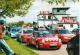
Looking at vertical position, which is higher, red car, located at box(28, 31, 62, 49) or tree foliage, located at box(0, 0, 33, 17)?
tree foliage, located at box(0, 0, 33, 17)

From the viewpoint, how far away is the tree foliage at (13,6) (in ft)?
64.9

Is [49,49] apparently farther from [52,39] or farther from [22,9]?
[22,9]

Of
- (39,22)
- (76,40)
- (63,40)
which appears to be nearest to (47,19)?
(39,22)

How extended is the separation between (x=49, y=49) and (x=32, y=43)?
2367 mm

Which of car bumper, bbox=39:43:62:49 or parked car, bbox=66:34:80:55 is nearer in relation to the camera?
parked car, bbox=66:34:80:55

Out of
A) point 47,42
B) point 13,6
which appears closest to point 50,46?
point 47,42

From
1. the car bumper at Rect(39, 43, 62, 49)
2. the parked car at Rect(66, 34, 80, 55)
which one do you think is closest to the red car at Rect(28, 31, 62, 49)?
the car bumper at Rect(39, 43, 62, 49)

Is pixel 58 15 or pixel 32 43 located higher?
pixel 32 43

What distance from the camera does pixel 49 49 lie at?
21.8 metres

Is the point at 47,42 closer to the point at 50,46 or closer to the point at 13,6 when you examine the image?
the point at 50,46

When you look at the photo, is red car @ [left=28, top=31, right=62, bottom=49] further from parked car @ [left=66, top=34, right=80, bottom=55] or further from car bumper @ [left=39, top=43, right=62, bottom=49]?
parked car @ [left=66, top=34, right=80, bottom=55]

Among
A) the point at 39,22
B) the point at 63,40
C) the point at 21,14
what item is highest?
the point at 21,14

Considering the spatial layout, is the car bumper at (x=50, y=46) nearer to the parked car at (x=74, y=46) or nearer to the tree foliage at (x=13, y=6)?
the tree foliage at (x=13, y=6)

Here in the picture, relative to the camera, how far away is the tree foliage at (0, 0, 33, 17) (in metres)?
19.8
